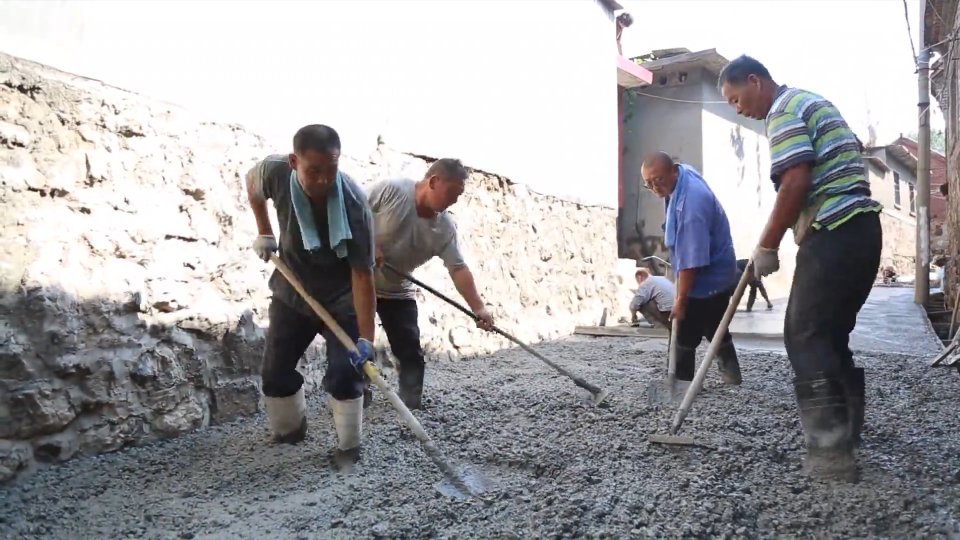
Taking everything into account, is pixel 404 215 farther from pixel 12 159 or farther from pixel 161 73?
pixel 12 159

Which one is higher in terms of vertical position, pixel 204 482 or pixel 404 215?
pixel 404 215

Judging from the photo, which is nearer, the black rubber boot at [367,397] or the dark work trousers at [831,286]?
the dark work trousers at [831,286]

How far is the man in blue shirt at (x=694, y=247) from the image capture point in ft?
10.5

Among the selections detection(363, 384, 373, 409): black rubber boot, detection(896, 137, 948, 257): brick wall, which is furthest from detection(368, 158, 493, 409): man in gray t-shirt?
detection(896, 137, 948, 257): brick wall

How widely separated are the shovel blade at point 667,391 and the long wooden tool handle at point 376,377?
137 centimetres

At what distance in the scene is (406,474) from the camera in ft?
7.60

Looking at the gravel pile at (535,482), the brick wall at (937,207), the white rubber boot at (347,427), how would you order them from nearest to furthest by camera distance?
the gravel pile at (535,482), the white rubber boot at (347,427), the brick wall at (937,207)

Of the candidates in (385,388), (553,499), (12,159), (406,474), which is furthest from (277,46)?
(553,499)

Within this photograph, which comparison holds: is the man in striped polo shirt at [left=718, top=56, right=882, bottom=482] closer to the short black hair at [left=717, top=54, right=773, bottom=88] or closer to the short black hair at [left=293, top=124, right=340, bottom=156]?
the short black hair at [left=717, top=54, right=773, bottom=88]

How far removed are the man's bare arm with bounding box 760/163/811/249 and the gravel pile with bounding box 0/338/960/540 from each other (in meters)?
0.82

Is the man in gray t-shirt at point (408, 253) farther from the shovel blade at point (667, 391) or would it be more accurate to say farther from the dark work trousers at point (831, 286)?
the dark work trousers at point (831, 286)

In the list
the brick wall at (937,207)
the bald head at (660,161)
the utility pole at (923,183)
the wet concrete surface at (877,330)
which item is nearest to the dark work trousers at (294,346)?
the bald head at (660,161)

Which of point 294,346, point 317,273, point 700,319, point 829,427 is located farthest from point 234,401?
point 829,427

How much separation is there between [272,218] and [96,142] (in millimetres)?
903
